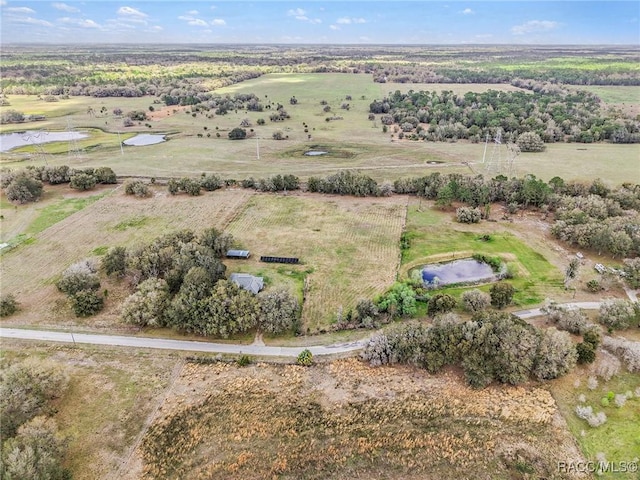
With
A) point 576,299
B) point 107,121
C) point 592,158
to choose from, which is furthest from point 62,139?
point 592,158

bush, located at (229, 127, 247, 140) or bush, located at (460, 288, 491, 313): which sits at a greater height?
bush, located at (229, 127, 247, 140)

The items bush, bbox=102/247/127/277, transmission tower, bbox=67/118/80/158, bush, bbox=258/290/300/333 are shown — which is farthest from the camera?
transmission tower, bbox=67/118/80/158

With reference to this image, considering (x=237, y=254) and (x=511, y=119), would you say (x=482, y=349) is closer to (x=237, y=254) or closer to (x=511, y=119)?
(x=237, y=254)

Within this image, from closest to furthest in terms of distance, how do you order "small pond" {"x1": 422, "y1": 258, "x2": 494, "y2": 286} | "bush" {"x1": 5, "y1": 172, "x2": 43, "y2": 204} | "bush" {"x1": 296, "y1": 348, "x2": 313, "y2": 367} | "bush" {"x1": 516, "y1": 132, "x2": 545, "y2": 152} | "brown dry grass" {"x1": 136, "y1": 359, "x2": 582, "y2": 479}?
"brown dry grass" {"x1": 136, "y1": 359, "x2": 582, "y2": 479} < "bush" {"x1": 296, "y1": 348, "x2": 313, "y2": 367} < "small pond" {"x1": 422, "y1": 258, "x2": 494, "y2": 286} < "bush" {"x1": 5, "y1": 172, "x2": 43, "y2": 204} < "bush" {"x1": 516, "y1": 132, "x2": 545, "y2": 152}

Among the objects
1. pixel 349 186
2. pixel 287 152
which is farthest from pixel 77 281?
pixel 287 152

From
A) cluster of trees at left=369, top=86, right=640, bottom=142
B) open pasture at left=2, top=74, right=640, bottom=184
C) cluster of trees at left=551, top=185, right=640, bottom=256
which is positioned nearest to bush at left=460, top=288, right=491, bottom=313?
cluster of trees at left=551, top=185, right=640, bottom=256

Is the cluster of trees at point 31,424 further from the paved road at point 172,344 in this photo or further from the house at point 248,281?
the house at point 248,281

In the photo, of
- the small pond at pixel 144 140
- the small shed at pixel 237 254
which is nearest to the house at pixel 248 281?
the small shed at pixel 237 254

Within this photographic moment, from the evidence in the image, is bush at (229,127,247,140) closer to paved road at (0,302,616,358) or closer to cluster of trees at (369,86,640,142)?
cluster of trees at (369,86,640,142)
